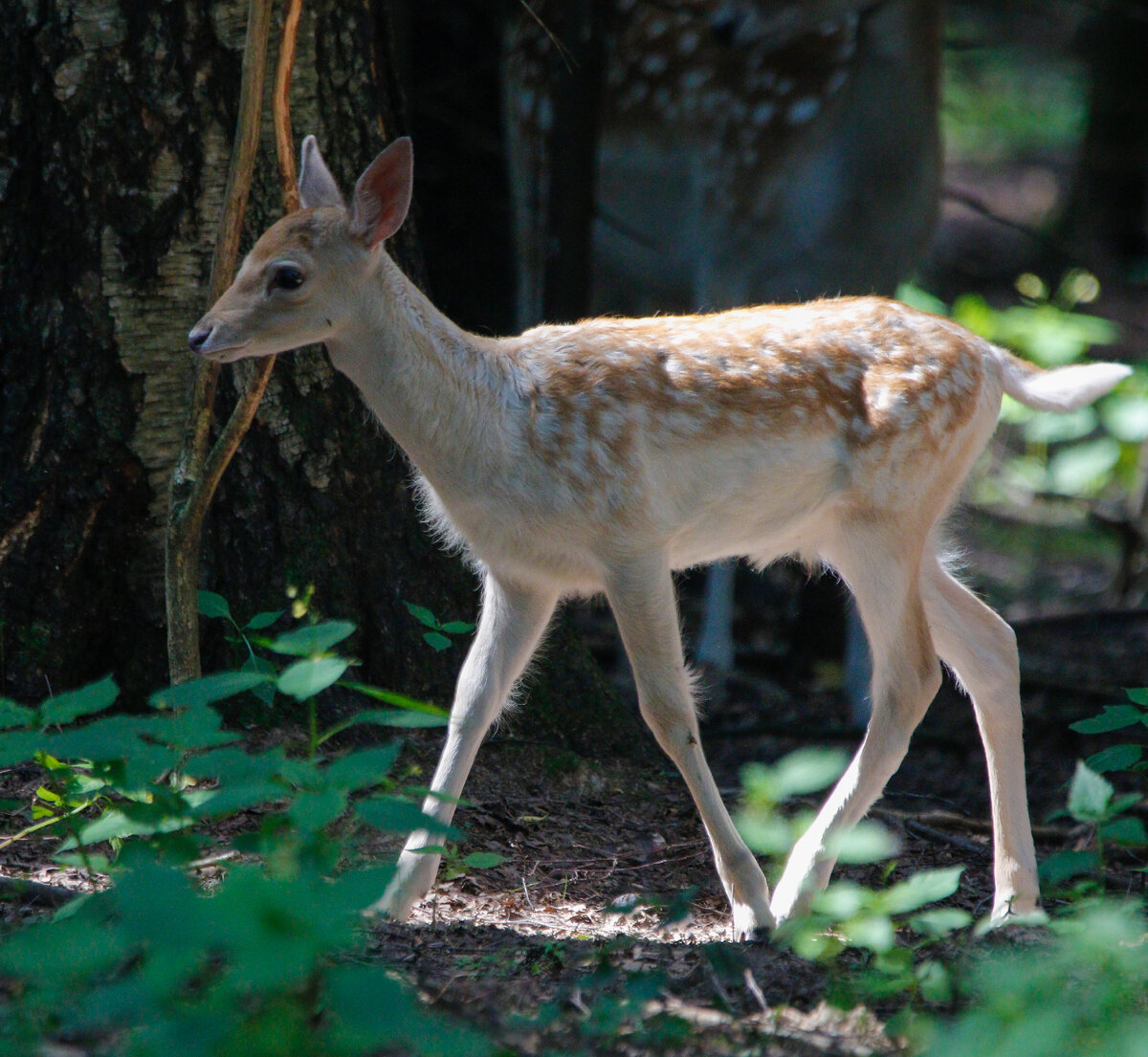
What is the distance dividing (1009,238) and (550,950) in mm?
12960

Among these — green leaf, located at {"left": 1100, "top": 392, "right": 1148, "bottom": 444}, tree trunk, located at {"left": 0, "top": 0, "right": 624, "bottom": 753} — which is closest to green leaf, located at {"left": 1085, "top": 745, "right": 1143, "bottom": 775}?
tree trunk, located at {"left": 0, "top": 0, "right": 624, "bottom": 753}

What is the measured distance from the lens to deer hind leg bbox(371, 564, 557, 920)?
362cm

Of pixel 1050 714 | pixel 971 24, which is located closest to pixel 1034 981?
pixel 1050 714

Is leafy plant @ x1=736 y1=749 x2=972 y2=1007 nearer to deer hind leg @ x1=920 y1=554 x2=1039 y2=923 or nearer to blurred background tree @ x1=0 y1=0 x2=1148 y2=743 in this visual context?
deer hind leg @ x1=920 y1=554 x2=1039 y2=923

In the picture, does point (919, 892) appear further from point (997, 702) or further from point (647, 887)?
point (997, 702)

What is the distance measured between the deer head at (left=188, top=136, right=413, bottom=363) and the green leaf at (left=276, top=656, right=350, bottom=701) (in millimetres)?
931

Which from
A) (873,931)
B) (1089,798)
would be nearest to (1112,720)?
(1089,798)

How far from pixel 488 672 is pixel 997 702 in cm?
143

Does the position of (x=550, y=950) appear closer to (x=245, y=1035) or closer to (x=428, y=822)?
(x=428, y=822)

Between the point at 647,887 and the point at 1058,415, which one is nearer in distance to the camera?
the point at 647,887

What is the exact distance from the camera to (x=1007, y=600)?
798 cm

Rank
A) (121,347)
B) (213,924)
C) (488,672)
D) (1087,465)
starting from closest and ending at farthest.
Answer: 1. (213,924)
2. (488,672)
3. (121,347)
4. (1087,465)

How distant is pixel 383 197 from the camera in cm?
338

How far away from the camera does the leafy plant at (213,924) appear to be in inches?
75.0
